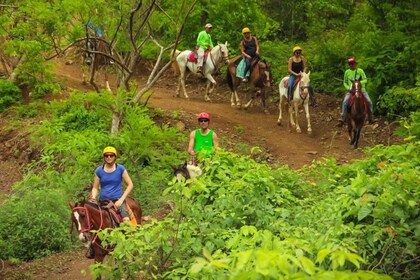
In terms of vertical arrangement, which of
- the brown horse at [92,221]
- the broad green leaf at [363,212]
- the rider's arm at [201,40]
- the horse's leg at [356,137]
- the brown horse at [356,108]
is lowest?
the brown horse at [92,221]

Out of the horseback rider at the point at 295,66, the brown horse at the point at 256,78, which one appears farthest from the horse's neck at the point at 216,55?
the horseback rider at the point at 295,66

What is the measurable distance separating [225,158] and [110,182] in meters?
2.09

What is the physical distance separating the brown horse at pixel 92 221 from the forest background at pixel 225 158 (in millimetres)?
952

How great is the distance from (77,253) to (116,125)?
455 cm

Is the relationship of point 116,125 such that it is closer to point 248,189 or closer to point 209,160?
point 209,160

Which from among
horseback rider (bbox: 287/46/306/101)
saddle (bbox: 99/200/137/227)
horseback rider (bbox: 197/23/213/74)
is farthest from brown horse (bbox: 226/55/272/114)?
saddle (bbox: 99/200/137/227)

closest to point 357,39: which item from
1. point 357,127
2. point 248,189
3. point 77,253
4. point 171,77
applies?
point 357,127

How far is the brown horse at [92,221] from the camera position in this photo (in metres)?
9.27

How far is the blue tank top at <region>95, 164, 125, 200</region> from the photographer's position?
10.1m

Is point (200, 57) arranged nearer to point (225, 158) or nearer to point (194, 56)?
point (194, 56)

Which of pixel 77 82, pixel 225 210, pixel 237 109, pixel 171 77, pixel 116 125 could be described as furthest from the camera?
pixel 171 77

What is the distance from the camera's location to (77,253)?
12.4 metres

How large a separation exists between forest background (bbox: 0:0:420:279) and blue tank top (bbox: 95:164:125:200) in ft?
2.55

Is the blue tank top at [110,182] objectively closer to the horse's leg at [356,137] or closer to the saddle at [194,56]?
the horse's leg at [356,137]
